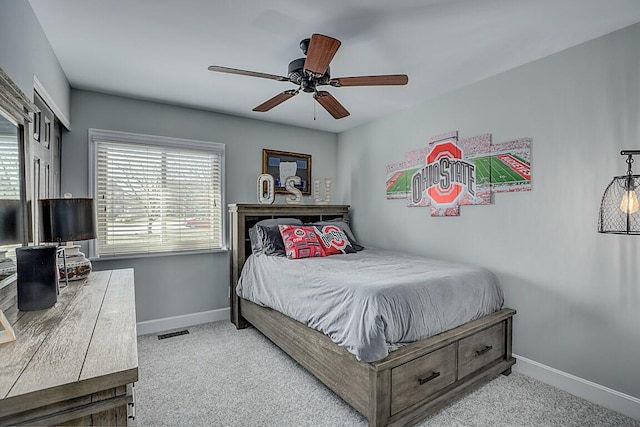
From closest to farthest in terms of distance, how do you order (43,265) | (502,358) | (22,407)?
(22,407) < (43,265) < (502,358)

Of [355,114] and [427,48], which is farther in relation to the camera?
[355,114]

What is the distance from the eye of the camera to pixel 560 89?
94.7 inches

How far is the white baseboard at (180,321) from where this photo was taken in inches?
133

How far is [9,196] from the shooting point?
1.48 metres

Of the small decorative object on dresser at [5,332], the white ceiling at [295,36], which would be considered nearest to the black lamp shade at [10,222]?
the small decorative object on dresser at [5,332]

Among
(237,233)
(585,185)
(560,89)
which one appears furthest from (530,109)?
(237,233)

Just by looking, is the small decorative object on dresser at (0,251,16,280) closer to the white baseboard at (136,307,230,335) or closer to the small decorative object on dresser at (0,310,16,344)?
the small decorative object on dresser at (0,310,16,344)

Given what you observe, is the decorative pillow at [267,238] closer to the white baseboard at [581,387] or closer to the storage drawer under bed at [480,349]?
the storage drawer under bed at [480,349]

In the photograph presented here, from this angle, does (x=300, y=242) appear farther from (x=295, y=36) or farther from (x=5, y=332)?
(x=5, y=332)

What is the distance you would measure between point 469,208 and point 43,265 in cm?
304

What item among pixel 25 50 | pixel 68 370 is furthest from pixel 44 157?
pixel 68 370

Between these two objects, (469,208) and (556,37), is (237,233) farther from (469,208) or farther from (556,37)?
(556,37)

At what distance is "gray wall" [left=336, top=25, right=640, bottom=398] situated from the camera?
2.11 m

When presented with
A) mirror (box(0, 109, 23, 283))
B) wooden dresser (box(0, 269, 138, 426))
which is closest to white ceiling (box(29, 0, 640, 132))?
mirror (box(0, 109, 23, 283))
